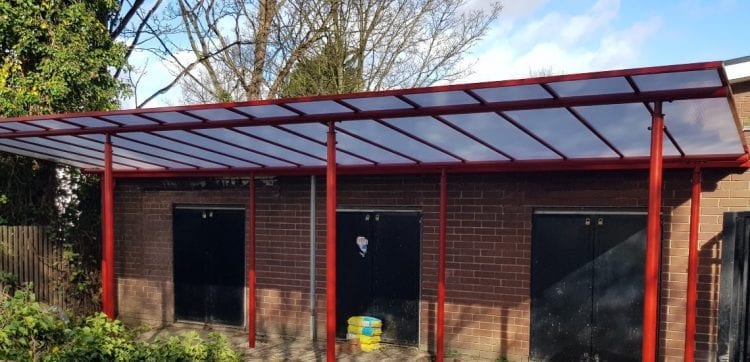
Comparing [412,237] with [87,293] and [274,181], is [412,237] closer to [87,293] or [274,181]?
[274,181]

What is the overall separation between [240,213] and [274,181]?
79 cm

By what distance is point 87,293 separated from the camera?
9.34m

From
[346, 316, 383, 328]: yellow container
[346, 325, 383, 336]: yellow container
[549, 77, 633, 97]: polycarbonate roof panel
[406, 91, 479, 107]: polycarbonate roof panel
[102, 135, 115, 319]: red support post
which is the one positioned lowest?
[346, 325, 383, 336]: yellow container

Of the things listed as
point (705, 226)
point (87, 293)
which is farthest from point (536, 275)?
point (87, 293)

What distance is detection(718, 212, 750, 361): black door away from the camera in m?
5.27

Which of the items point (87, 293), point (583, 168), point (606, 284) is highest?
point (583, 168)

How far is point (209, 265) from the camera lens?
898cm

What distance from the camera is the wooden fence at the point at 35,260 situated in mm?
8414

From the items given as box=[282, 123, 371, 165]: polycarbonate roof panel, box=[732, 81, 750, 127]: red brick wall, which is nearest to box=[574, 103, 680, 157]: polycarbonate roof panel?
box=[732, 81, 750, 127]: red brick wall

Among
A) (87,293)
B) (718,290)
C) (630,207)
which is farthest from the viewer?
(87,293)

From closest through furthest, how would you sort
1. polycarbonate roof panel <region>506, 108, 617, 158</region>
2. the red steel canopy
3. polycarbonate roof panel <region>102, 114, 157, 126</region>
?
1. the red steel canopy
2. polycarbonate roof panel <region>506, 108, 617, 158</region>
3. polycarbonate roof panel <region>102, 114, 157, 126</region>

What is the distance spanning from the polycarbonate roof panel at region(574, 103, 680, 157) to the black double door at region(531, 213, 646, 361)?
53.2 inches

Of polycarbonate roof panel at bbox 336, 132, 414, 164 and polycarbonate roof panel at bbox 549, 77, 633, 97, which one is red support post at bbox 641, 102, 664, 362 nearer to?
polycarbonate roof panel at bbox 549, 77, 633, 97

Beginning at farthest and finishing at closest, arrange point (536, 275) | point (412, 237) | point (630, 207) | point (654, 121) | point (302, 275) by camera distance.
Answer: point (302, 275) → point (412, 237) → point (536, 275) → point (630, 207) → point (654, 121)
